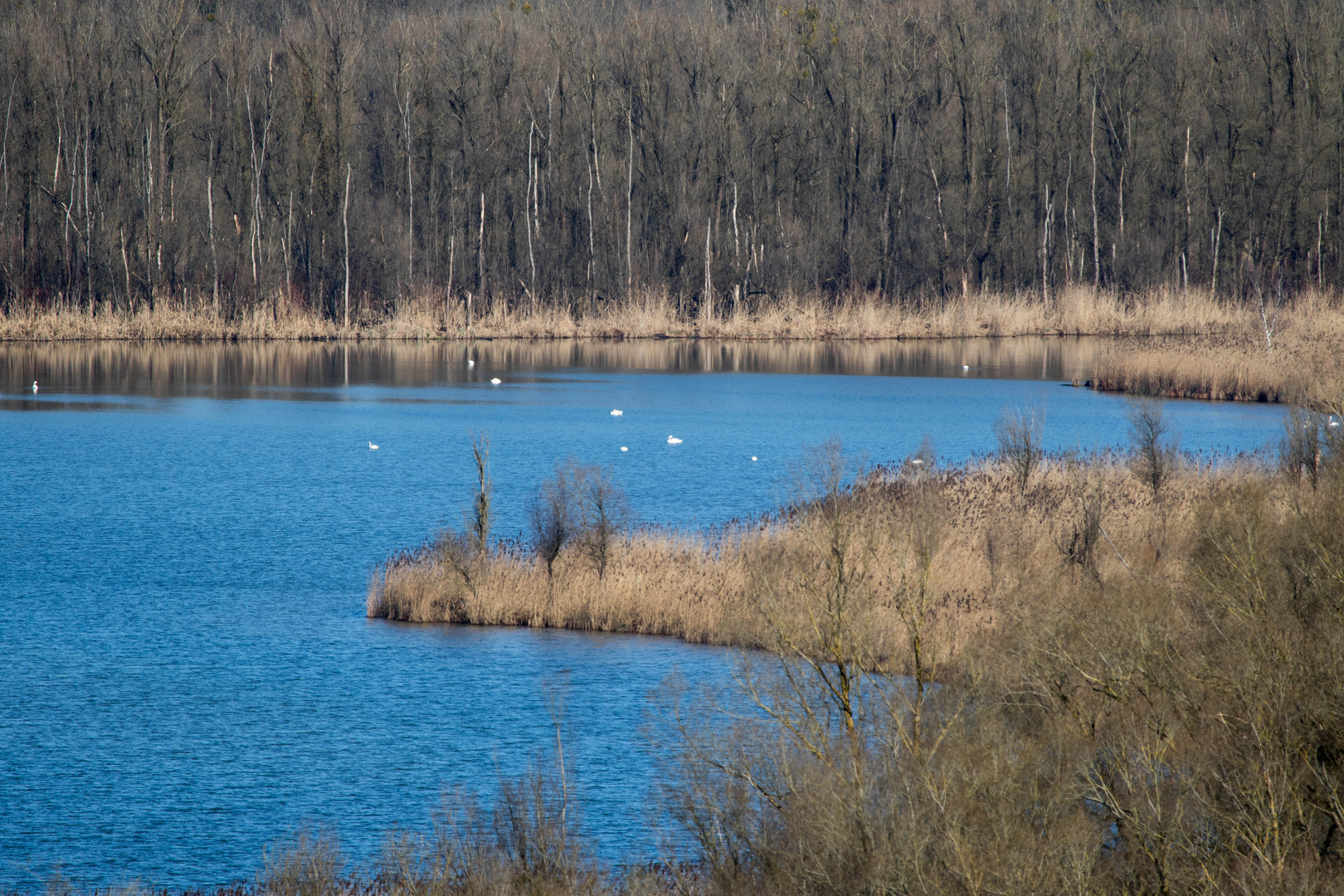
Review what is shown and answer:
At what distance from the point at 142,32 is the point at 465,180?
16.4 metres

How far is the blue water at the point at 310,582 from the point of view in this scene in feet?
44.2

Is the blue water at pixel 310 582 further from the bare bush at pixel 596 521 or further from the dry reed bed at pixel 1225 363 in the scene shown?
the dry reed bed at pixel 1225 363

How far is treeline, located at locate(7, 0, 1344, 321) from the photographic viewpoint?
69.3 metres

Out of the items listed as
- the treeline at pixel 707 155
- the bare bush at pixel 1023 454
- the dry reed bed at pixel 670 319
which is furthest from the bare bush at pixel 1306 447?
the treeline at pixel 707 155

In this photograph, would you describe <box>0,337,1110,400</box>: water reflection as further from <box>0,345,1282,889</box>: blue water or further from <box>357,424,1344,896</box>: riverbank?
<box>357,424,1344,896</box>: riverbank

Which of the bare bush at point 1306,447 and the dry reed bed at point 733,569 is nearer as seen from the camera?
the bare bush at point 1306,447

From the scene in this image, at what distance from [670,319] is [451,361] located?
46.9ft

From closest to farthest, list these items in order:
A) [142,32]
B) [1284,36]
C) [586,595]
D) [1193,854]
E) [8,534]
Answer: [1193,854] < [586,595] < [8,534] < [142,32] < [1284,36]

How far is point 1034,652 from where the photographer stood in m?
11.0

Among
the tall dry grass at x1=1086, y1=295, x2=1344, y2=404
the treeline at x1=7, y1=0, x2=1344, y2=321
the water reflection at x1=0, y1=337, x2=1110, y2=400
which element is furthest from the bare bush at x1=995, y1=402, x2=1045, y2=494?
the treeline at x1=7, y1=0, x2=1344, y2=321

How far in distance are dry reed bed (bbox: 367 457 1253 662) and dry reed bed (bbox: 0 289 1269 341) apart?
43899 millimetres

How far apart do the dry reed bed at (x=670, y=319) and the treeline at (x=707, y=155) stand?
52.0 inches

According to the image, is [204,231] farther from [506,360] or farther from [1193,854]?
[1193,854]

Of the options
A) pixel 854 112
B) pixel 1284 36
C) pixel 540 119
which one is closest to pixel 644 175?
pixel 540 119
